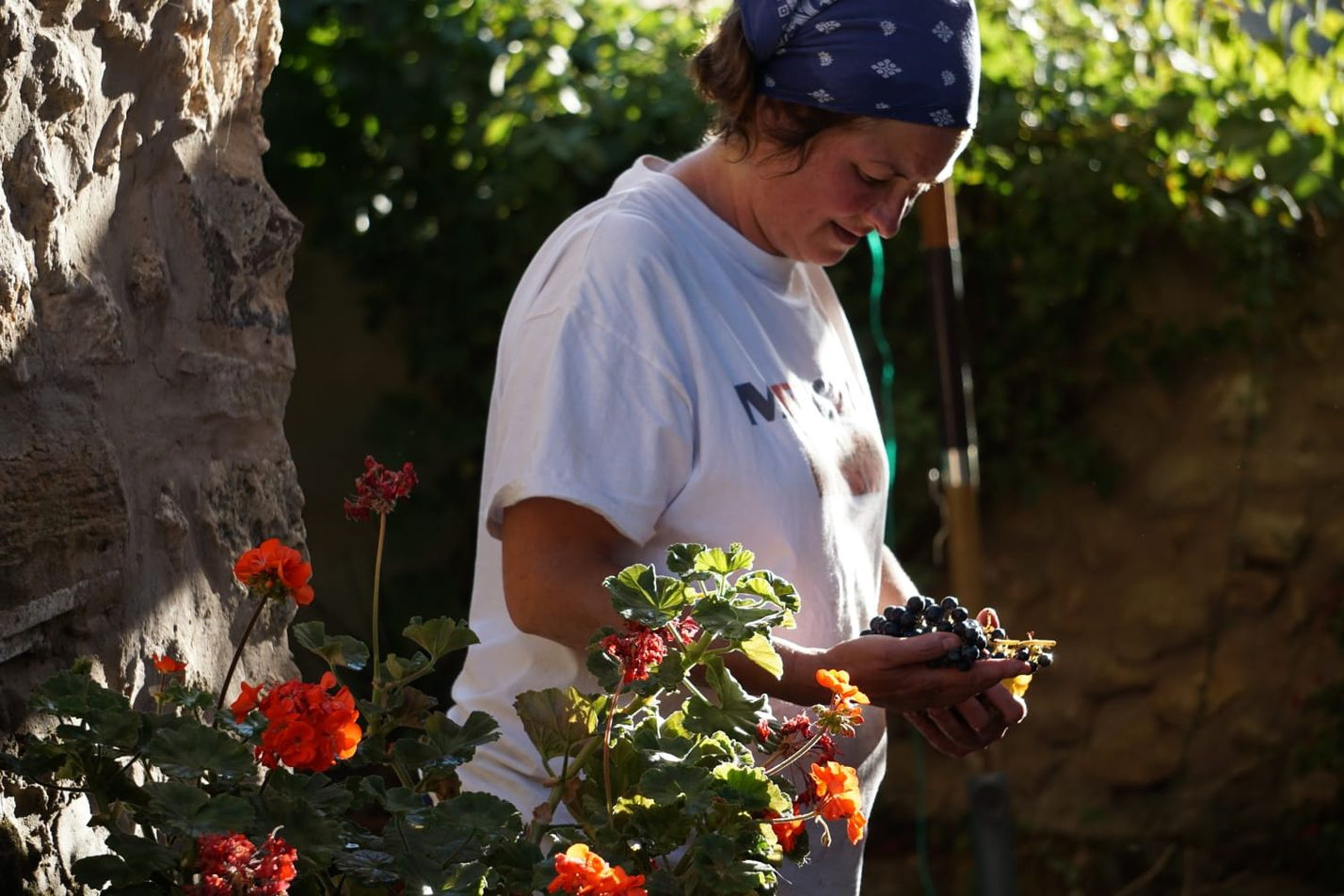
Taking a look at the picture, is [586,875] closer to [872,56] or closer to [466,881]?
[466,881]

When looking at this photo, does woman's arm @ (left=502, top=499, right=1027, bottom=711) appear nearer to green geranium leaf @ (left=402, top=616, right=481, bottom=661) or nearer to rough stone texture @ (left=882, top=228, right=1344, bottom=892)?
green geranium leaf @ (left=402, top=616, right=481, bottom=661)

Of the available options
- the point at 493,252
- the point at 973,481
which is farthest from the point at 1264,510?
the point at 493,252

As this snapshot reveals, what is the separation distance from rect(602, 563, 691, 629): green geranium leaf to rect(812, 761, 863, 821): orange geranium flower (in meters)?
0.14

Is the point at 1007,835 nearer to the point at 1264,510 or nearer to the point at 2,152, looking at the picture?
the point at 1264,510

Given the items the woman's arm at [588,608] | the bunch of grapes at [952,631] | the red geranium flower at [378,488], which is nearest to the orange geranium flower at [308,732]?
the red geranium flower at [378,488]

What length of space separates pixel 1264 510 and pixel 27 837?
3772 mm

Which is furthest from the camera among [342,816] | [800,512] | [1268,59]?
[1268,59]

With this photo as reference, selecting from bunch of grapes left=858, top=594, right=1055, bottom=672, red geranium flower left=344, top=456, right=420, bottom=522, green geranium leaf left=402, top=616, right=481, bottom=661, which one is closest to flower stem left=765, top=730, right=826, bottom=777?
green geranium leaf left=402, top=616, right=481, bottom=661

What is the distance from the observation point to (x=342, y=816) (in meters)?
1.03

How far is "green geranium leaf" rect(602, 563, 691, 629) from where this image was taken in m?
1.06

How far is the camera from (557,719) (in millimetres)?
1139

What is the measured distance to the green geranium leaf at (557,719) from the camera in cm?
113

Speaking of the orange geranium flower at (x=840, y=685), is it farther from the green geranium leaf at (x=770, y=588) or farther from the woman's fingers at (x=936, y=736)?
the woman's fingers at (x=936, y=736)

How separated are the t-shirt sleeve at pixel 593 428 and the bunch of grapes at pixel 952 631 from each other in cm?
25
